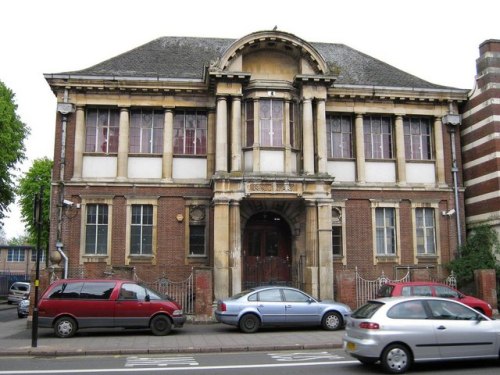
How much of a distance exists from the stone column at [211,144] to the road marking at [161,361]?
11699 mm

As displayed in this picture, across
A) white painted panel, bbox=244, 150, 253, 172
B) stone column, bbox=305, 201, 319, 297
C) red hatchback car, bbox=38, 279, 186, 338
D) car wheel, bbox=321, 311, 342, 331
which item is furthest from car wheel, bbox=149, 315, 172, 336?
white painted panel, bbox=244, 150, 253, 172

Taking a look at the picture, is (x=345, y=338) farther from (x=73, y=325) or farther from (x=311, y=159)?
(x=311, y=159)

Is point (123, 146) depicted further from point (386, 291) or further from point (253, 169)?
point (386, 291)

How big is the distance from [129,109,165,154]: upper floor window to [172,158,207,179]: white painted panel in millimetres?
1022

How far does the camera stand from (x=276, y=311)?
16.9 meters

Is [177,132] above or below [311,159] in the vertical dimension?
above

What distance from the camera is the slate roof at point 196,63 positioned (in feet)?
79.3

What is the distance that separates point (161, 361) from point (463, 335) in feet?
21.5

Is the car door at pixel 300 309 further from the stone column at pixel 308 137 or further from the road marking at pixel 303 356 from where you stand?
the stone column at pixel 308 137

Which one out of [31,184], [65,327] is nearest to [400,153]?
[65,327]

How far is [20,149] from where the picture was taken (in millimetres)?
38594

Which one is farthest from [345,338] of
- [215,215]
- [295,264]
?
[295,264]

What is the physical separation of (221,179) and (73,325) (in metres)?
7.79

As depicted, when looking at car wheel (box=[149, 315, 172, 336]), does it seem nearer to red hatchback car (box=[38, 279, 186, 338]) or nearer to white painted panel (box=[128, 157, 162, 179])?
red hatchback car (box=[38, 279, 186, 338])
